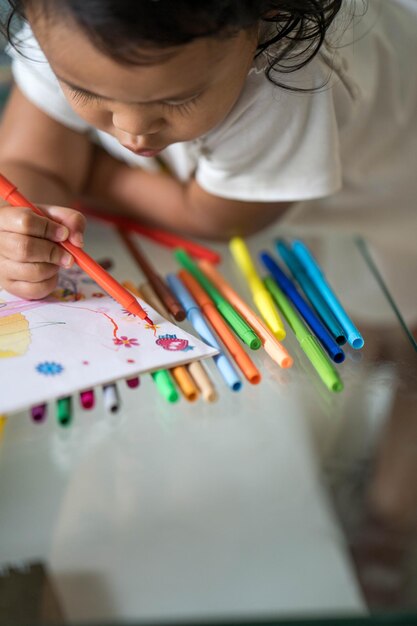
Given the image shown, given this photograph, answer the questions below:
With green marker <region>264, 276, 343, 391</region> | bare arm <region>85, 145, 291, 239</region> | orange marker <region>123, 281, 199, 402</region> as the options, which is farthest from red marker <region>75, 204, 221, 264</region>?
orange marker <region>123, 281, 199, 402</region>

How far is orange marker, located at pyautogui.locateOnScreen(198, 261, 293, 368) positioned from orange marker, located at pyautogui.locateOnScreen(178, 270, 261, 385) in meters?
0.02

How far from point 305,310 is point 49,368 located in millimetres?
209

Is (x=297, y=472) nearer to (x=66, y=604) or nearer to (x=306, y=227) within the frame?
(x=66, y=604)

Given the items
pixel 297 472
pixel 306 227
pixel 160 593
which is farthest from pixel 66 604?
pixel 306 227

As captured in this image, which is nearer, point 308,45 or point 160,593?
point 160,593

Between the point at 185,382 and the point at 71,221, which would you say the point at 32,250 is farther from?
the point at 185,382

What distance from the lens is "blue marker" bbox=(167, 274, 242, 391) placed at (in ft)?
1.72

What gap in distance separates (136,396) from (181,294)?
5.2 inches

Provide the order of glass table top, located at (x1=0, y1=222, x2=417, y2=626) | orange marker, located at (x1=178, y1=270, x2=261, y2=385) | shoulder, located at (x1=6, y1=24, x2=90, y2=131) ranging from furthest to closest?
shoulder, located at (x1=6, y1=24, x2=90, y2=131) < orange marker, located at (x1=178, y1=270, x2=261, y2=385) < glass table top, located at (x1=0, y1=222, x2=417, y2=626)

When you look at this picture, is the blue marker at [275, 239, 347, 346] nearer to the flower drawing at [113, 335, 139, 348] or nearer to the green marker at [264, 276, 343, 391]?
the green marker at [264, 276, 343, 391]

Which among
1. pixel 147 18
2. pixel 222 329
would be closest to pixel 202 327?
pixel 222 329

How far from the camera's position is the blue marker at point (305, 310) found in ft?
1.86

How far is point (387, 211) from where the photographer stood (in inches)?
33.0

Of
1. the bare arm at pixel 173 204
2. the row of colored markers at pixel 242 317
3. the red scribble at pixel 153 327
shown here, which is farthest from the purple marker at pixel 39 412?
the bare arm at pixel 173 204
